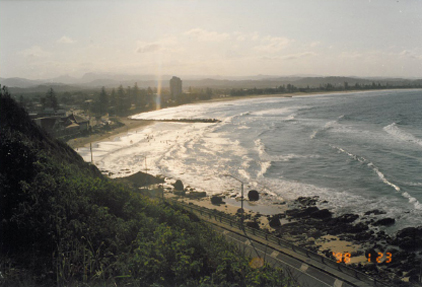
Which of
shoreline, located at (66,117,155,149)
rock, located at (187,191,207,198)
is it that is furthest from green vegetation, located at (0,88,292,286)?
shoreline, located at (66,117,155,149)

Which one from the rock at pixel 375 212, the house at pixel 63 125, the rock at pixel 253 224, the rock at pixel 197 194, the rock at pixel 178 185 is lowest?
the rock at pixel 197 194

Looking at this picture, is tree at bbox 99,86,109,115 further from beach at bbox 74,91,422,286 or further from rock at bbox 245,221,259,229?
rock at bbox 245,221,259,229

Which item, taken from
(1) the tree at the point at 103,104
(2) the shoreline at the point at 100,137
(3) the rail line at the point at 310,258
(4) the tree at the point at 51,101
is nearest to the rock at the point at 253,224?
(3) the rail line at the point at 310,258

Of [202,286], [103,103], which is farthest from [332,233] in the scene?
[103,103]

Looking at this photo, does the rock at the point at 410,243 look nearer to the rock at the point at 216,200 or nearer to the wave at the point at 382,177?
the wave at the point at 382,177

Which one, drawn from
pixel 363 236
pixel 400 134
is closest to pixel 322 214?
pixel 363 236

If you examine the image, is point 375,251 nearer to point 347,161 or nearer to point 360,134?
point 347,161

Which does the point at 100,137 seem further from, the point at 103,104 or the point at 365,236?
the point at 365,236
